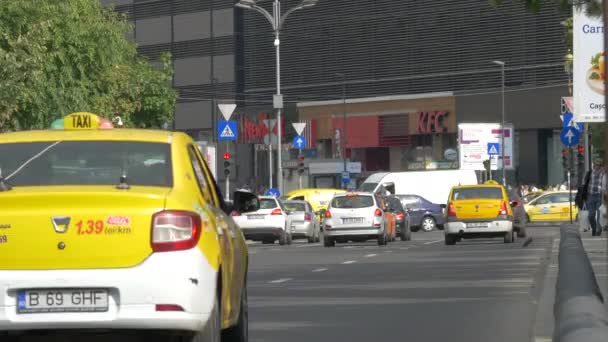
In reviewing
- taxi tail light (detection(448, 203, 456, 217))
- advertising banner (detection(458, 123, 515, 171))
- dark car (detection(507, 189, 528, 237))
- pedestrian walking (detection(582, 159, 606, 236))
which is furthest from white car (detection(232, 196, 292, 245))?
advertising banner (detection(458, 123, 515, 171))

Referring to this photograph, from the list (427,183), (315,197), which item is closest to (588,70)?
(315,197)

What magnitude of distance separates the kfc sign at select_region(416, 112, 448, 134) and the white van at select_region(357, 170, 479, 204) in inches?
891

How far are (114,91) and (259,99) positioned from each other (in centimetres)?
4638

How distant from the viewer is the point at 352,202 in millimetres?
47000

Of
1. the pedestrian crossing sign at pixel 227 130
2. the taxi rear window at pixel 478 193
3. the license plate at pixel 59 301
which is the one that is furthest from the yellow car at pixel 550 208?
the license plate at pixel 59 301

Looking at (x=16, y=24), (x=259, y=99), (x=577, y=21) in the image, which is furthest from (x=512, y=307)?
(x=259, y=99)

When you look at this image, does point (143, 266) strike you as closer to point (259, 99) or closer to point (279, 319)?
point (279, 319)

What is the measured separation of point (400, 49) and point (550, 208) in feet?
100

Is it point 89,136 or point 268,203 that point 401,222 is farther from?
point 89,136

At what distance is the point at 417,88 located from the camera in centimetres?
9756

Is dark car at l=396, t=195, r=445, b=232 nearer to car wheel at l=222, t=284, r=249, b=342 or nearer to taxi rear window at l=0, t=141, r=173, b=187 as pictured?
car wheel at l=222, t=284, r=249, b=342

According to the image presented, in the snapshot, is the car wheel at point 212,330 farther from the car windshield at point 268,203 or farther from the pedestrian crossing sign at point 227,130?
the pedestrian crossing sign at point 227,130

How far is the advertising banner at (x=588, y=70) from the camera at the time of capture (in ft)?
103

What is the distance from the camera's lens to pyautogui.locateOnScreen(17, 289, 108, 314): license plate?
10367mm
